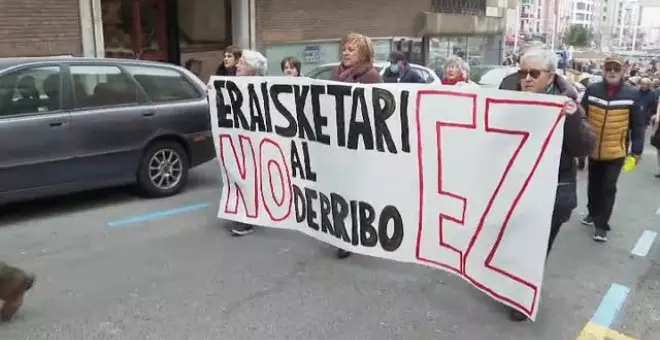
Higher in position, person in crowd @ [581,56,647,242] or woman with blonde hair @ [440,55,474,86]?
woman with blonde hair @ [440,55,474,86]

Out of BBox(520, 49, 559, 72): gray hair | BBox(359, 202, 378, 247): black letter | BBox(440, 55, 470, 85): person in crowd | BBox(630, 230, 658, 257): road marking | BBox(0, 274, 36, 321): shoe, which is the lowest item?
BBox(630, 230, 658, 257): road marking

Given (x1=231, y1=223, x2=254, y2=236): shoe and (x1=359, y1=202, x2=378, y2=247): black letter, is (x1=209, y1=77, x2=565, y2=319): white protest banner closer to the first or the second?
(x1=359, y1=202, x2=378, y2=247): black letter

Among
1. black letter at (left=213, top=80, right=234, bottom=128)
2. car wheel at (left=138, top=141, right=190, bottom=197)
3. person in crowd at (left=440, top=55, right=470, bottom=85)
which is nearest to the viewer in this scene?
black letter at (left=213, top=80, right=234, bottom=128)

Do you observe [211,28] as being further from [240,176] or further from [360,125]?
[360,125]

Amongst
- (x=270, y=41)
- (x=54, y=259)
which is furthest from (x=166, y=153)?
(x=270, y=41)

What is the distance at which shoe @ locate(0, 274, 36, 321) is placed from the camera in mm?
3830

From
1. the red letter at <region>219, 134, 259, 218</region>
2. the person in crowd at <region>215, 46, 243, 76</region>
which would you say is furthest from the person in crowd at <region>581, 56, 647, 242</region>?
the person in crowd at <region>215, 46, 243, 76</region>

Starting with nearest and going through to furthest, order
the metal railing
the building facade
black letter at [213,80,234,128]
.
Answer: black letter at [213,80,234,128]
the building facade
the metal railing

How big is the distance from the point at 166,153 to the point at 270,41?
34.6 feet

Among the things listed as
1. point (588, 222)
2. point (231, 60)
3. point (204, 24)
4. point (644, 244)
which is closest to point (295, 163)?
point (231, 60)

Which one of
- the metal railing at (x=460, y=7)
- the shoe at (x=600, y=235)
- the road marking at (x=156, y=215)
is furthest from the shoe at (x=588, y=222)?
the metal railing at (x=460, y=7)

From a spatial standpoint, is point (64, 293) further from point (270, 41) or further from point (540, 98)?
point (270, 41)

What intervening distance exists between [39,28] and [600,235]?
33.6 ft

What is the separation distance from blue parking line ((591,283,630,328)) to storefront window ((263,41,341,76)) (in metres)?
13.1
